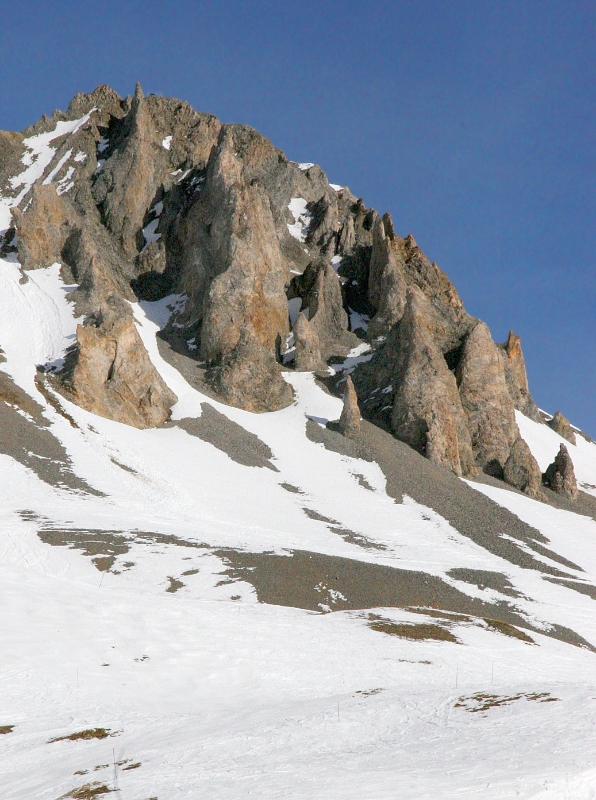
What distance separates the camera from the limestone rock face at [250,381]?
2653 inches

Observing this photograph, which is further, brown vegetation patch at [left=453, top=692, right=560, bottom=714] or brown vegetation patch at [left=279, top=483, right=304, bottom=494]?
brown vegetation patch at [left=279, top=483, right=304, bottom=494]

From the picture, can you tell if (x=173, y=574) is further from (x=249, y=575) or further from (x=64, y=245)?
(x=64, y=245)

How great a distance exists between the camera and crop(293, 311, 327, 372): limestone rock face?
7738cm

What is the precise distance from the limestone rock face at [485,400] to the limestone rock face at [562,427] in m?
28.6

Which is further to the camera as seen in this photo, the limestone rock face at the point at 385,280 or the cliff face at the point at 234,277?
the limestone rock face at the point at 385,280

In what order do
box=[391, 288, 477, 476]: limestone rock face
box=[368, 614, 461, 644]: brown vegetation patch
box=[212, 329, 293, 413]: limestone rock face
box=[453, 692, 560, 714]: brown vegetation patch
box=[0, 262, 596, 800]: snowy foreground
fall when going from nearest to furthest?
box=[0, 262, 596, 800]: snowy foreground → box=[453, 692, 560, 714]: brown vegetation patch → box=[368, 614, 461, 644]: brown vegetation patch → box=[391, 288, 477, 476]: limestone rock face → box=[212, 329, 293, 413]: limestone rock face

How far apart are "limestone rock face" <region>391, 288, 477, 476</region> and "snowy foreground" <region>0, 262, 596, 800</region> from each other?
22.4 meters

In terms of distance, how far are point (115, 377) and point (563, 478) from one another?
176ft

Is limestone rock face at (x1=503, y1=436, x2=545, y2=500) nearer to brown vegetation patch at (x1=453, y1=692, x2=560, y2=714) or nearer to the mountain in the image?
the mountain

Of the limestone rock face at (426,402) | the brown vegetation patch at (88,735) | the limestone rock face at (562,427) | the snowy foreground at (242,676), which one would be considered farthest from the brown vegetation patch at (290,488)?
the limestone rock face at (562,427)

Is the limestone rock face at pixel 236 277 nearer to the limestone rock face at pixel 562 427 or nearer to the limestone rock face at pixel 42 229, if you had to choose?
the limestone rock face at pixel 42 229

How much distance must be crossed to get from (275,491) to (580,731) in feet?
138

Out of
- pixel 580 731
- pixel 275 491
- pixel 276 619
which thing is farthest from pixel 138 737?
pixel 275 491

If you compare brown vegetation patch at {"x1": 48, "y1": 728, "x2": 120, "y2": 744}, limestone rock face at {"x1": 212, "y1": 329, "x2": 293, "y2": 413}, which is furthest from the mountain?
limestone rock face at {"x1": 212, "y1": 329, "x2": 293, "y2": 413}
